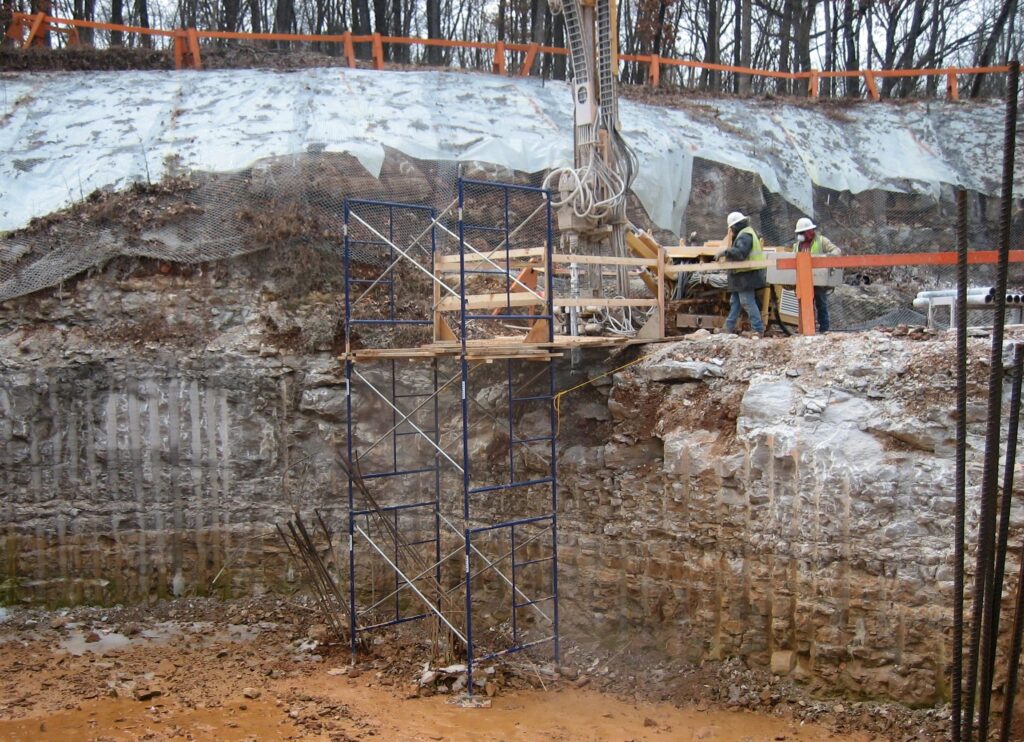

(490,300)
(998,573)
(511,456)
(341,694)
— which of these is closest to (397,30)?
(490,300)

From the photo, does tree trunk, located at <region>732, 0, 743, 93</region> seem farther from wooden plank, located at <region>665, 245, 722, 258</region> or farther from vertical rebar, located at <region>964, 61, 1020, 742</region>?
vertical rebar, located at <region>964, 61, 1020, 742</region>

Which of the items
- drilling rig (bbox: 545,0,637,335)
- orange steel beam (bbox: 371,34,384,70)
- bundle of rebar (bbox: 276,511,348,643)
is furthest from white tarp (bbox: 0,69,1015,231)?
bundle of rebar (bbox: 276,511,348,643)

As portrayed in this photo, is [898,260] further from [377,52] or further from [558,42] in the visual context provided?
[558,42]

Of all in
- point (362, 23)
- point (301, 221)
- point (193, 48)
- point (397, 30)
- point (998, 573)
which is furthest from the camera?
point (397, 30)

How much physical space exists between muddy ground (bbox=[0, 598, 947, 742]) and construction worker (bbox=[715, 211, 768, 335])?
3.64 metres

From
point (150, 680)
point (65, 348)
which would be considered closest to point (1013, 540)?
point (150, 680)

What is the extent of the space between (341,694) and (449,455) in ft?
9.67

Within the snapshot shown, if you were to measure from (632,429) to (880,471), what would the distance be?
8.53 ft

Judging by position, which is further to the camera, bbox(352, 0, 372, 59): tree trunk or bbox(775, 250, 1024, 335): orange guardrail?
bbox(352, 0, 372, 59): tree trunk

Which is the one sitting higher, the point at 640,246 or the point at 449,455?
the point at 640,246

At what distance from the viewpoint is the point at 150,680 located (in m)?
9.60

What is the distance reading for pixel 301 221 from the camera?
1240 centimetres

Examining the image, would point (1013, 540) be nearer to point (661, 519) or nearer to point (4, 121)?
point (661, 519)

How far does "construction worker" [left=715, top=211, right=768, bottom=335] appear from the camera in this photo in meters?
10.6
